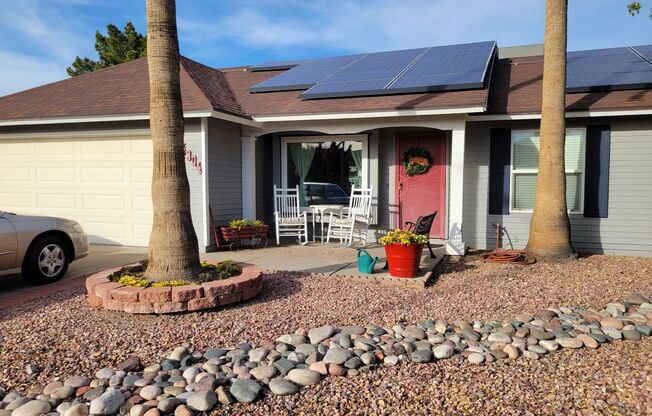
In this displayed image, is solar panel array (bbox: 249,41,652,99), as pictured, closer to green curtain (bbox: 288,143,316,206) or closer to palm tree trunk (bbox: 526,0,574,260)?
palm tree trunk (bbox: 526,0,574,260)

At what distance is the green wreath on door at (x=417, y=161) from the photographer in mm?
9328

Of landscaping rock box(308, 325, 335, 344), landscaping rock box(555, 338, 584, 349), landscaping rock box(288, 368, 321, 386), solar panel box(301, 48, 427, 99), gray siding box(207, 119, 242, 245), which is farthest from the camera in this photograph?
solar panel box(301, 48, 427, 99)

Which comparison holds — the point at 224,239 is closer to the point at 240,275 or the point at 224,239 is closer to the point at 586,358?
the point at 240,275

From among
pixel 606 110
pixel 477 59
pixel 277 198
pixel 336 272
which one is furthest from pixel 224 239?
pixel 606 110

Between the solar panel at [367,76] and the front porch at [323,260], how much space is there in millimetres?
2863

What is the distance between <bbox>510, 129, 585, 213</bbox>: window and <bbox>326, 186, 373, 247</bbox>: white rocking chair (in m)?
2.65

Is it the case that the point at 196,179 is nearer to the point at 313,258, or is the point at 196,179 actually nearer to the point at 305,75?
the point at 313,258

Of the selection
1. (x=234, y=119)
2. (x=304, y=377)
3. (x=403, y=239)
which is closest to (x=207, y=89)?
(x=234, y=119)

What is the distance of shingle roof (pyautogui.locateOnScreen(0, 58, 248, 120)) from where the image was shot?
28.2 feet

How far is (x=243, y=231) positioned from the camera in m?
8.41

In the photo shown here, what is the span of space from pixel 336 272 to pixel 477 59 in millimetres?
5783

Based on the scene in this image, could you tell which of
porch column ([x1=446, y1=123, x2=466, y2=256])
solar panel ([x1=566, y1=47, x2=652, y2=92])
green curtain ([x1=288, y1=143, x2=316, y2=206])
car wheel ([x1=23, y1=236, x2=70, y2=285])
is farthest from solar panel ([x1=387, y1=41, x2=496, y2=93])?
car wheel ([x1=23, y1=236, x2=70, y2=285])

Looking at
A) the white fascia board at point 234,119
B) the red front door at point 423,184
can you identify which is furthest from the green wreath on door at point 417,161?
the white fascia board at point 234,119

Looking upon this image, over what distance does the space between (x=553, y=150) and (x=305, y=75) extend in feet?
18.3
